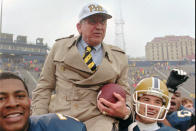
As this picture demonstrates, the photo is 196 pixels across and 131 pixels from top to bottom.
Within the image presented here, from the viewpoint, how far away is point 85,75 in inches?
42.1

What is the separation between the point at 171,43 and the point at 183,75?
29.8 meters

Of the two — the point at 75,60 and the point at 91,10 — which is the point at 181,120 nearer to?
the point at 75,60

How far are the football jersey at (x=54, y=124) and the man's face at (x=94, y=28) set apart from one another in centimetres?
52

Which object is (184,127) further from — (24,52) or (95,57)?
(24,52)

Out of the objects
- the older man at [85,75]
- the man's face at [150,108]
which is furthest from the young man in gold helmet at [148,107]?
the older man at [85,75]

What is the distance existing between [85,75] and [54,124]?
14.4 inches

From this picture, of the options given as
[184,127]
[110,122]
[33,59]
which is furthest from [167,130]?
[33,59]

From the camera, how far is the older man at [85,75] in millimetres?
1016

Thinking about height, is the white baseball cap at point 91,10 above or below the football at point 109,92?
above

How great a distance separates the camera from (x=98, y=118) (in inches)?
39.5

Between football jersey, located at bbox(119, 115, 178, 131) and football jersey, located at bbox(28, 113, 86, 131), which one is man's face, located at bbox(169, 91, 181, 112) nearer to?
football jersey, located at bbox(119, 115, 178, 131)

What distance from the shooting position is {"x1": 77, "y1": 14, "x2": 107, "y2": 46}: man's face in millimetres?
1088

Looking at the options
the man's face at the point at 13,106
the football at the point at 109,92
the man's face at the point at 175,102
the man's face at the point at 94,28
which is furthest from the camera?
the man's face at the point at 175,102

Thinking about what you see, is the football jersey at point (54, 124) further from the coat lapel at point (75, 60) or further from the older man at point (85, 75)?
the coat lapel at point (75, 60)
